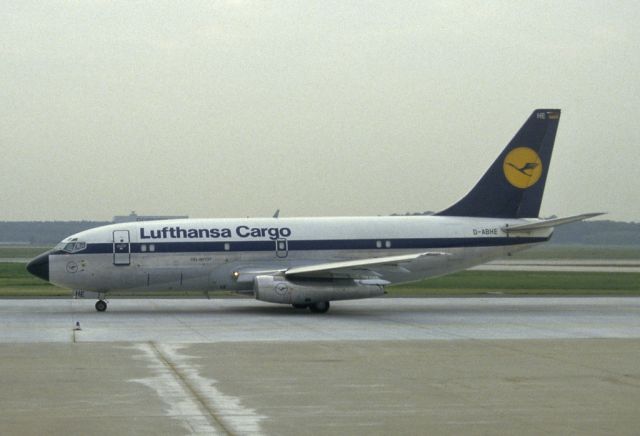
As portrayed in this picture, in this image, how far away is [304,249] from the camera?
33594 mm

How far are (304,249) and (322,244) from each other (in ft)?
2.13

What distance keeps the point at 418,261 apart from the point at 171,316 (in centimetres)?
899

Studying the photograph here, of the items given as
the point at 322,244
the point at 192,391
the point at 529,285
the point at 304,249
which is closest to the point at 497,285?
the point at 529,285

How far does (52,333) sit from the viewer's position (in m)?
24.4

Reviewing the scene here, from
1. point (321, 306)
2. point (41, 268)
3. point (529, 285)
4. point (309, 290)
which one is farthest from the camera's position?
point (529, 285)

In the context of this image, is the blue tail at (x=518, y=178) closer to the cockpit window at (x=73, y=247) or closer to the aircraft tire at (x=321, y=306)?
A: the aircraft tire at (x=321, y=306)

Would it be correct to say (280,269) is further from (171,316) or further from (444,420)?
(444,420)

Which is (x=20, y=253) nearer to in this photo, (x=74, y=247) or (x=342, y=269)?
(x=74, y=247)

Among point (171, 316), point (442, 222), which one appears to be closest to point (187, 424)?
point (171, 316)

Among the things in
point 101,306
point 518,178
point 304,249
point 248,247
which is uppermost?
point 518,178

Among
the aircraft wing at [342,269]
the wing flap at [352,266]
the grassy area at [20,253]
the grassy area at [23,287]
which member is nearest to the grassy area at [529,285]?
the aircraft wing at [342,269]

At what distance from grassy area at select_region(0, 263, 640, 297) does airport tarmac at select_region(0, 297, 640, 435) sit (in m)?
11.8

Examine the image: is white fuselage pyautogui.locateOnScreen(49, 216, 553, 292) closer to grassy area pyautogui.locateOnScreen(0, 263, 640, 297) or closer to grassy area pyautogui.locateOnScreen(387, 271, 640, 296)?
grassy area pyautogui.locateOnScreen(0, 263, 640, 297)

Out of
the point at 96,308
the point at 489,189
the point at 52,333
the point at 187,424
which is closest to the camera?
the point at 187,424
